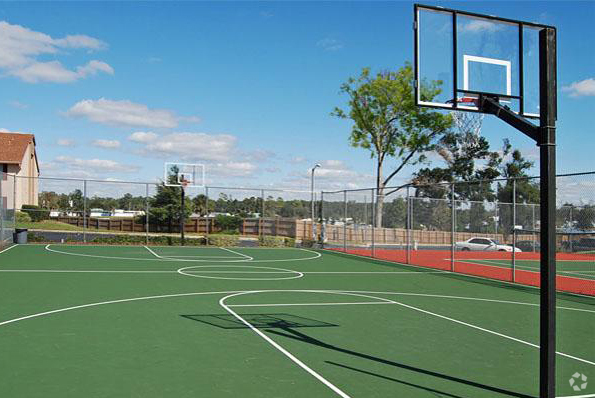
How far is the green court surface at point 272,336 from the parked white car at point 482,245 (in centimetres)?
1328

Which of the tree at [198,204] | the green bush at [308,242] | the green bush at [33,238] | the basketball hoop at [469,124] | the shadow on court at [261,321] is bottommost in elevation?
the shadow on court at [261,321]

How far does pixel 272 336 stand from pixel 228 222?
917 inches

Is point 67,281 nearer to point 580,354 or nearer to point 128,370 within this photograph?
point 128,370

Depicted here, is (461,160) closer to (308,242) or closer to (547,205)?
(308,242)

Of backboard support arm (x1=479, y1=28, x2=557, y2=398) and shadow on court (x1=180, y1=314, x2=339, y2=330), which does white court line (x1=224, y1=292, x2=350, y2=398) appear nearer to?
shadow on court (x1=180, y1=314, x2=339, y2=330)

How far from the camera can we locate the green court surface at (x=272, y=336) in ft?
19.0

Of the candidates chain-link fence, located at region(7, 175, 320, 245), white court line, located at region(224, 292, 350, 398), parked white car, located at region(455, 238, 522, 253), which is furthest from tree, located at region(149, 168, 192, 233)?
white court line, located at region(224, 292, 350, 398)

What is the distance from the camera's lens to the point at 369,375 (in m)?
6.14

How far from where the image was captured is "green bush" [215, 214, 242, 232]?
30906mm

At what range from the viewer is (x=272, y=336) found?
7.91 meters

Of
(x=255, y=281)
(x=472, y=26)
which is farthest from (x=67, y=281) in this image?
(x=472, y=26)

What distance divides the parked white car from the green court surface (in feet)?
43.6

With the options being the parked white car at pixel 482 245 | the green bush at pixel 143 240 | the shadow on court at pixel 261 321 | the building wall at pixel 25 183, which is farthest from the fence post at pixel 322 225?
the shadow on court at pixel 261 321

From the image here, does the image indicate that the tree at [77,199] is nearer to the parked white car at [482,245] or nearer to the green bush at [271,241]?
the green bush at [271,241]
